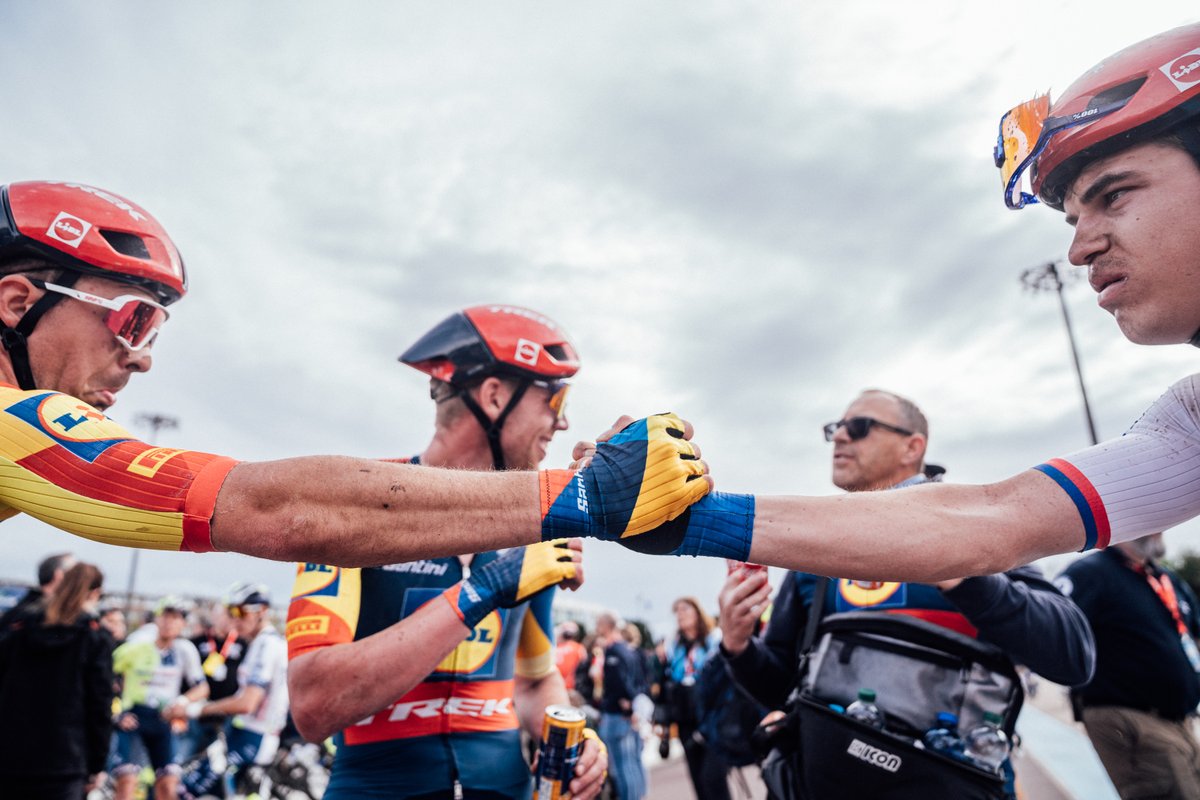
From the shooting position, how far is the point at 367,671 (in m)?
2.35

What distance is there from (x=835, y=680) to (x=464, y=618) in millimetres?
1490

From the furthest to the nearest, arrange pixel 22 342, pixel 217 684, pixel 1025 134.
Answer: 1. pixel 217 684
2. pixel 1025 134
3. pixel 22 342

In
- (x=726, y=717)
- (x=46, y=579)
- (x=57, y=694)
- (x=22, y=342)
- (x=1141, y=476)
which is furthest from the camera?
(x=46, y=579)

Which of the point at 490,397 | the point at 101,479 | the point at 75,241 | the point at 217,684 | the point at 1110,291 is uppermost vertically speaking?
the point at 75,241

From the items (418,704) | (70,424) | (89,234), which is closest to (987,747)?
(418,704)

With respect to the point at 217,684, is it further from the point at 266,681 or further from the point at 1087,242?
the point at 1087,242

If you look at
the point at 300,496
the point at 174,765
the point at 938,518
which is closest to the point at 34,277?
the point at 300,496

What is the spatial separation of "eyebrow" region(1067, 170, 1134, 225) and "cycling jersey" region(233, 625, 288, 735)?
28.8 feet

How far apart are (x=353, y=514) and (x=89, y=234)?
1.57 meters

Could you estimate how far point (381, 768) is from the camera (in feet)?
8.41

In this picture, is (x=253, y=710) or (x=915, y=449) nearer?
(x=915, y=449)

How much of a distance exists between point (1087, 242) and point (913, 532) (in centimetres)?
106

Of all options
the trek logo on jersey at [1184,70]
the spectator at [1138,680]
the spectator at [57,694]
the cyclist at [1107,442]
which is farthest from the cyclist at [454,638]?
the spectator at [1138,680]

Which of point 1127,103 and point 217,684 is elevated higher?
point 1127,103
